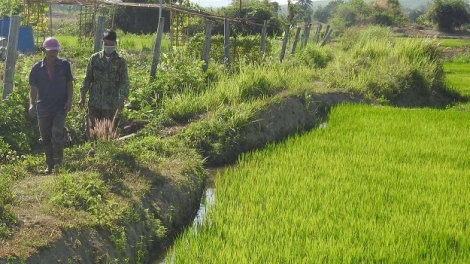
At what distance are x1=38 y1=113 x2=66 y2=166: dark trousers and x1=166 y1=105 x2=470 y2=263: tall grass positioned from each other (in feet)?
4.76

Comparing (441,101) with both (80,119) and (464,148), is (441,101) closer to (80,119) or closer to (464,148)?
(464,148)

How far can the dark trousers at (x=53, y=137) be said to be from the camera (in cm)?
541

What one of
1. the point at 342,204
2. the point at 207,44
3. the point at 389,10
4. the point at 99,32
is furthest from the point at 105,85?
the point at 389,10

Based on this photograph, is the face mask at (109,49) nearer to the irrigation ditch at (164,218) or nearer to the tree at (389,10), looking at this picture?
the irrigation ditch at (164,218)

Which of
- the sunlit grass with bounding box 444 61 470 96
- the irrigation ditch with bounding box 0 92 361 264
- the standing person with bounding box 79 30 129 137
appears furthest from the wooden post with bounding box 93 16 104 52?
the sunlit grass with bounding box 444 61 470 96

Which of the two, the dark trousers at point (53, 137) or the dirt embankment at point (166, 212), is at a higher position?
the dark trousers at point (53, 137)

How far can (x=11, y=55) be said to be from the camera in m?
6.13

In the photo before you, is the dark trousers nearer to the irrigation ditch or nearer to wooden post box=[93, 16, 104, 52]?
the irrigation ditch

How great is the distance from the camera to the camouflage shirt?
5.82m

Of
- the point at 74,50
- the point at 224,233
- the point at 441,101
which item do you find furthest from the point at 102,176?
the point at 441,101

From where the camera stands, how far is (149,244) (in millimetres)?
4625

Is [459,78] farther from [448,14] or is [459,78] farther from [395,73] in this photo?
[448,14]

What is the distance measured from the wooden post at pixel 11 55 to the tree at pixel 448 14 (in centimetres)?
4082

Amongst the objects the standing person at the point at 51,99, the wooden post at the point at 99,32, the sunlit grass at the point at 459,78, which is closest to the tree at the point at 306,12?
the sunlit grass at the point at 459,78
